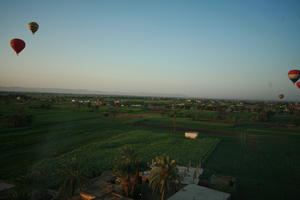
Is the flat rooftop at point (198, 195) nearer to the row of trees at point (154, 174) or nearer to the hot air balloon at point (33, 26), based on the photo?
the row of trees at point (154, 174)

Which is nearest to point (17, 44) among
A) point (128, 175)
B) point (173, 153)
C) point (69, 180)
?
point (69, 180)

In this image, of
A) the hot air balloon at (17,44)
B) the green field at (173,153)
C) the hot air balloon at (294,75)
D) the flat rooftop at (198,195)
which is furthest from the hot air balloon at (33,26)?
the hot air balloon at (294,75)

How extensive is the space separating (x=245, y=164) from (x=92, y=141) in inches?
1373

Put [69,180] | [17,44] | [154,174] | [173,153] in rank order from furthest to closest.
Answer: [173,153] < [17,44] < [69,180] < [154,174]

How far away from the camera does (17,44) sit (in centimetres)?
3077

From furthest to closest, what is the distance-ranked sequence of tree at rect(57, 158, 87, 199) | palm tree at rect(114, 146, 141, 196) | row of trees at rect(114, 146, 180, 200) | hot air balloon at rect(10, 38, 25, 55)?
hot air balloon at rect(10, 38, 25, 55), palm tree at rect(114, 146, 141, 196), tree at rect(57, 158, 87, 199), row of trees at rect(114, 146, 180, 200)

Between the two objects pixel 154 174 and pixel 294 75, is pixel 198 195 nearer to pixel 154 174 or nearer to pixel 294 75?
pixel 154 174

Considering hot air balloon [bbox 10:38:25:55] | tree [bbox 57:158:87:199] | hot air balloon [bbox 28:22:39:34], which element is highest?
hot air balloon [bbox 28:22:39:34]

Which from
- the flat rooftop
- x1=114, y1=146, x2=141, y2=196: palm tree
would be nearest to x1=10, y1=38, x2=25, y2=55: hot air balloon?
x1=114, y1=146, x2=141, y2=196: palm tree

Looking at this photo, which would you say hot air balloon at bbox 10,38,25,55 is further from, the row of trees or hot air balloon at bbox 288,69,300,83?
hot air balloon at bbox 288,69,300,83

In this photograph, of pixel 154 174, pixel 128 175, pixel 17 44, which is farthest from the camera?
pixel 17 44

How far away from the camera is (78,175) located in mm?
21438

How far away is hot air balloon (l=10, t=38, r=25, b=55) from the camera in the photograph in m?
30.6

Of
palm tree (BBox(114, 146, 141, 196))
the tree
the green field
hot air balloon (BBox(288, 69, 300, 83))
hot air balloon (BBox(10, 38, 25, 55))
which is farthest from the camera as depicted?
hot air balloon (BBox(288, 69, 300, 83))
